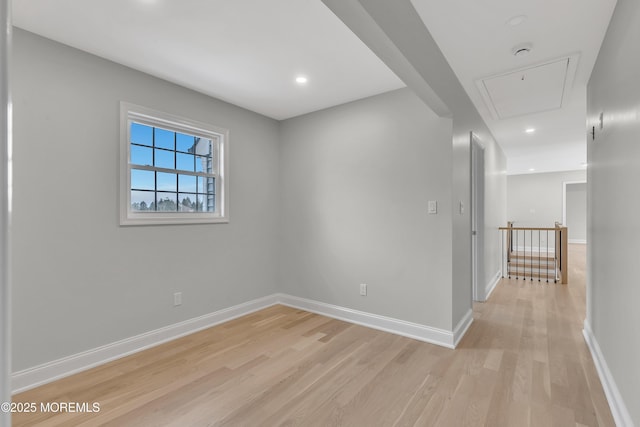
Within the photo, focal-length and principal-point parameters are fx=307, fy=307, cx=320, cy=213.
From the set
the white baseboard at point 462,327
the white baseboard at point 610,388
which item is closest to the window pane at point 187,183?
the white baseboard at point 462,327

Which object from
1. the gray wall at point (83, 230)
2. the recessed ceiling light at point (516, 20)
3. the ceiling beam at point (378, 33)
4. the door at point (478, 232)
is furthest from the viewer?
the door at point (478, 232)

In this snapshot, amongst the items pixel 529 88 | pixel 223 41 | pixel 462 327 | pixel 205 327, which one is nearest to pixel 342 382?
pixel 462 327

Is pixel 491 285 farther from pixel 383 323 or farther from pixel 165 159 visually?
pixel 165 159

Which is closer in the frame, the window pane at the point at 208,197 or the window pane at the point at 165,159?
the window pane at the point at 165,159

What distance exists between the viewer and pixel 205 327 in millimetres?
3223

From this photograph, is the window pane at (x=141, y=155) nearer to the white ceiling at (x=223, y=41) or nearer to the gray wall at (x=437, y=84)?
the white ceiling at (x=223, y=41)

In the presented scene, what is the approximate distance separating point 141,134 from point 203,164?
683 mm

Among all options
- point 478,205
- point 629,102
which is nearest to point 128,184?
point 629,102

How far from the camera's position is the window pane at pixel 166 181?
2988 mm

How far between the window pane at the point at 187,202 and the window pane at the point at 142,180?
314mm

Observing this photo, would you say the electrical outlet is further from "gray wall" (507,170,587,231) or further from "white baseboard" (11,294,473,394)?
"gray wall" (507,170,587,231)

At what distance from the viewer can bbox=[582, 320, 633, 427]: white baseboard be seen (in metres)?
1.64

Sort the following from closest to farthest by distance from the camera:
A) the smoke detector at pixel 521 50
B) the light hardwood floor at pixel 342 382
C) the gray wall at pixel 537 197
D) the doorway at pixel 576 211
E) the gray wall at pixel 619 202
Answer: the gray wall at pixel 619 202
the light hardwood floor at pixel 342 382
the smoke detector at pixel 521 50
the gray wall at pixel 537 197
the doorway at pixel 576 211

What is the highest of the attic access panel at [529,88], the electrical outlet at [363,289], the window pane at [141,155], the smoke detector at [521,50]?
the smoke detector at [521,50]
